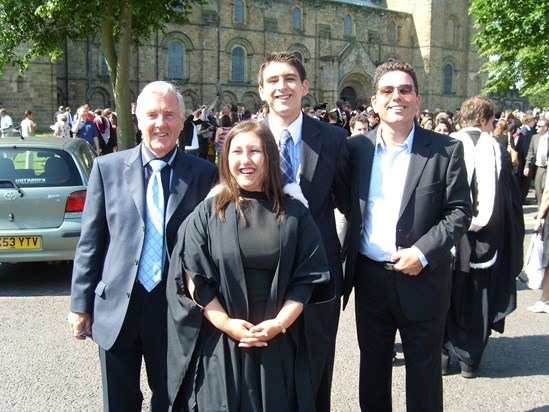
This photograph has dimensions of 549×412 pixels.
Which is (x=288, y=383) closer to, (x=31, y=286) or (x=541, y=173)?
(x=31, y=286)

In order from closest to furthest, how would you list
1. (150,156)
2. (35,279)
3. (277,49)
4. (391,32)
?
(150,156), (35,279), (277,49), (391,32)

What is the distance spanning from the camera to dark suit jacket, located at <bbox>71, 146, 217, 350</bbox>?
3.00m

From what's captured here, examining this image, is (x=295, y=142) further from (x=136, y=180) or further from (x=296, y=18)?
(x=296, y=18)

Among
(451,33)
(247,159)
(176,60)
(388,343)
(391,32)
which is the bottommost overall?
(388,343)

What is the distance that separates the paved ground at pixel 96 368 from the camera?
4.16 m

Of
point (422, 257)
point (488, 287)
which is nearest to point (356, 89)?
point (488, 287)

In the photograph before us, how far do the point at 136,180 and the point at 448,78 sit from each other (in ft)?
185

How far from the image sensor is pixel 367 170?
335cm

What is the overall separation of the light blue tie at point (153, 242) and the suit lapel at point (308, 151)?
0.79m

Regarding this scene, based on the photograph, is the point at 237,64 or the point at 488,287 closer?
the point at 488,287

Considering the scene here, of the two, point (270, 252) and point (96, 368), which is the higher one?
point (270, 252)

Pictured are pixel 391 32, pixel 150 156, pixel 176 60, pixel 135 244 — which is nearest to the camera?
pixel 135 244

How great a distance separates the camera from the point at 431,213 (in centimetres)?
323

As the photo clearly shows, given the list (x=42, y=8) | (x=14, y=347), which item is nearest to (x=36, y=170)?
(x=14, y=347)
